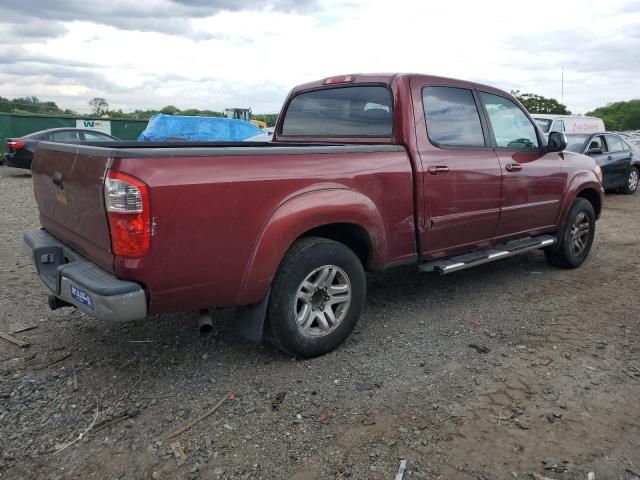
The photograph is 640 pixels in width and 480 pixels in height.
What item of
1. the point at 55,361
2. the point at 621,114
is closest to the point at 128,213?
the point at 55,361

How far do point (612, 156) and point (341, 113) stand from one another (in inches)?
397

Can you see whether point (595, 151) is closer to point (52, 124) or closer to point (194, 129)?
point (194, 129)

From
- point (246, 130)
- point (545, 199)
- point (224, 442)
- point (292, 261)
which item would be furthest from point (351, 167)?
point (246, 130)

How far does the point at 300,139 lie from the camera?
16.3ft

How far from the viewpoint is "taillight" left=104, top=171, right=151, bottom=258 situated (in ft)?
8.86

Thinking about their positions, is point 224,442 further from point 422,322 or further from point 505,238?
point 505,238

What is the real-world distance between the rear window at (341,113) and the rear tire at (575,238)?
9.05 feet

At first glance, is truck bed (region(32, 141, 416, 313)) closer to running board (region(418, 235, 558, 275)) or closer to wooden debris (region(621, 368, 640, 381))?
running board (region(418, 235, 558, 275))

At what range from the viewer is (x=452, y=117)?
14.9 feet

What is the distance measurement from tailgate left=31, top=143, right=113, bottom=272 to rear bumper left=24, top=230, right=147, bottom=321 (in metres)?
0.07

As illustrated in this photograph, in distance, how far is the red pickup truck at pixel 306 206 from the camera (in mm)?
2820

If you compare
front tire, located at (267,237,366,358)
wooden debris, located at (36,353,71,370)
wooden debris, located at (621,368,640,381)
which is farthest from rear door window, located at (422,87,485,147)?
wooden debris, located at (36,353,71,370)

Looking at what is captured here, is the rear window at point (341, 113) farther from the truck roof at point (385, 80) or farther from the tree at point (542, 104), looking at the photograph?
the tree at point (542, 104)

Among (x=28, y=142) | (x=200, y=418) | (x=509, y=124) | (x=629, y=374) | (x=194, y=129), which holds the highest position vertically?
(x=194, y=129)
